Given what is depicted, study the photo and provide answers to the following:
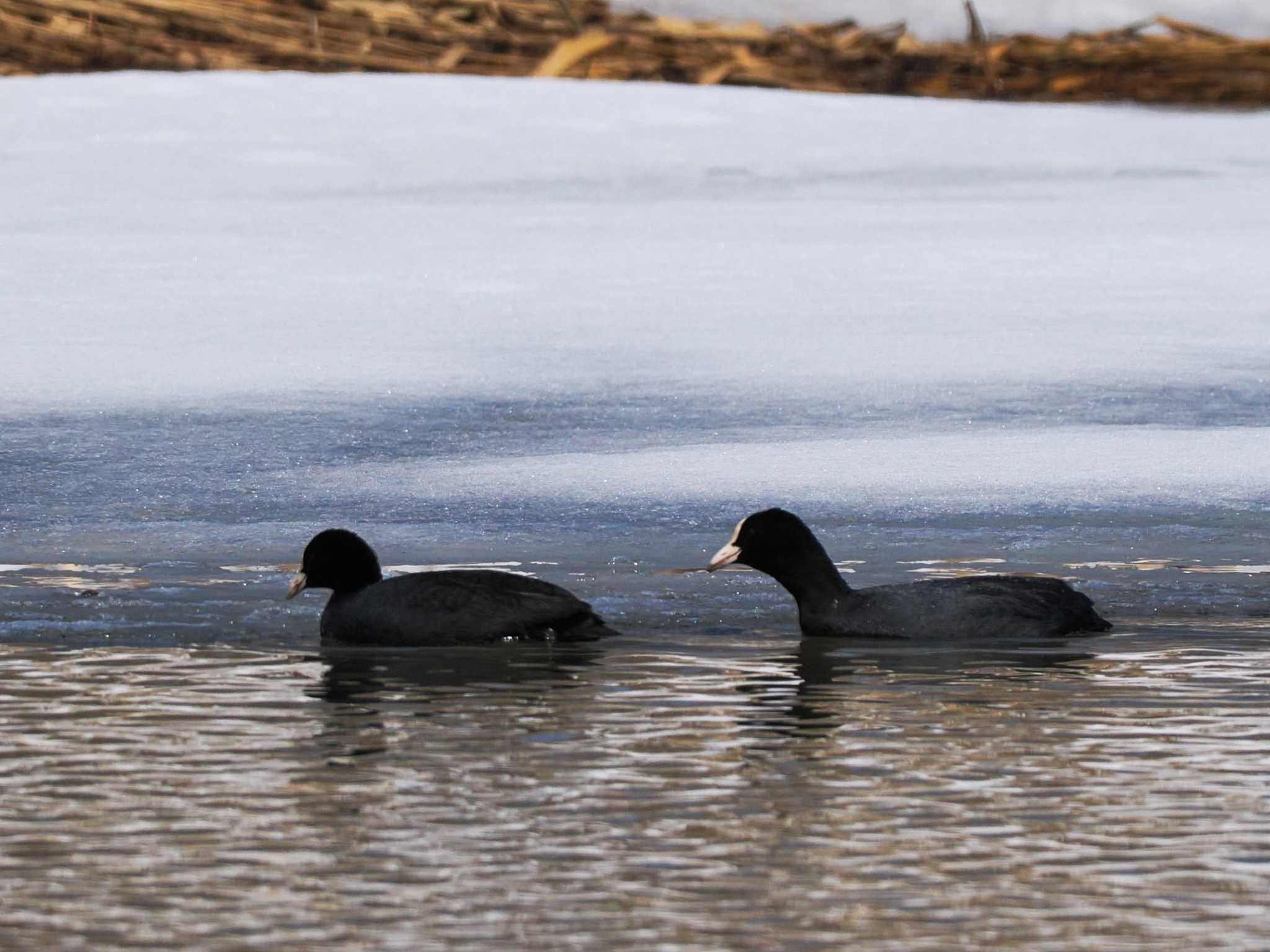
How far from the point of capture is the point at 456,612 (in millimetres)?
7277

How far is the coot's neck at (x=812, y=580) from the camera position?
297 inches

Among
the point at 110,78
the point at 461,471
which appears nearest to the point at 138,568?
the point at 461,471

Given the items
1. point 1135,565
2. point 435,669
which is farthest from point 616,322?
point 435,669

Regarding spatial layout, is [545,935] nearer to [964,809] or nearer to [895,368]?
[964,809]

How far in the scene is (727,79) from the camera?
16969mm

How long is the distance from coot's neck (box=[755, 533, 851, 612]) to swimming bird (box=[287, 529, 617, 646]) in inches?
22.9

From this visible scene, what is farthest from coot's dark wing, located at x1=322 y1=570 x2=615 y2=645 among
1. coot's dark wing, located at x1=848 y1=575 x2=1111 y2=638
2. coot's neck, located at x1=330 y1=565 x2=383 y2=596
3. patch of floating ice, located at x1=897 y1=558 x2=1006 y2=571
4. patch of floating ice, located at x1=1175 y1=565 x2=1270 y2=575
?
patch of floating ice, located at x1=1175 y1=565 x2=1270 y2=575

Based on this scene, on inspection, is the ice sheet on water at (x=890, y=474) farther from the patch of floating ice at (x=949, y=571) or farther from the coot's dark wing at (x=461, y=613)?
the coot's dark wing at (x=461, y=613)

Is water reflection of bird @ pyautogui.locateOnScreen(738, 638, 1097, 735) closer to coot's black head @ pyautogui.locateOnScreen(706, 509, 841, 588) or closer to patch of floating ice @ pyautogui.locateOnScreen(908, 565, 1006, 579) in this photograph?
coot's black head @ pyautogui.locateOnScreen(706, 509, 841, 588)

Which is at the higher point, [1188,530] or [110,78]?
[110,78]

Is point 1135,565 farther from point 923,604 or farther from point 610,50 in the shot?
point 610,50

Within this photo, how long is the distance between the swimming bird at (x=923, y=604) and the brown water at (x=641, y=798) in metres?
0.14

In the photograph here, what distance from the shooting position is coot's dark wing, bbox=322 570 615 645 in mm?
7242

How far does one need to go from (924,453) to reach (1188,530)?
1.46 meters
